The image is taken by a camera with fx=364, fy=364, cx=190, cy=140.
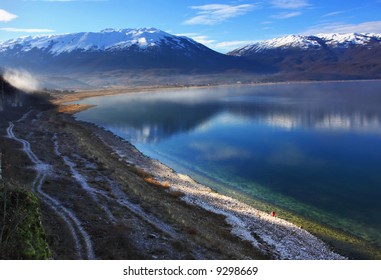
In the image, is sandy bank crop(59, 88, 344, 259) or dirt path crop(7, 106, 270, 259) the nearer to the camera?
dirt path crop(7, 106, 270, 259)

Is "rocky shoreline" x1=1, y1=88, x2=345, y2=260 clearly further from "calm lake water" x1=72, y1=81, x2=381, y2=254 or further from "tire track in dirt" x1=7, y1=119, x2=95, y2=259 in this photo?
"calm lake water" x1=72, y1=81, x2=381, y2=254

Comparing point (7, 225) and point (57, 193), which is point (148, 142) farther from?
point (7, 225)

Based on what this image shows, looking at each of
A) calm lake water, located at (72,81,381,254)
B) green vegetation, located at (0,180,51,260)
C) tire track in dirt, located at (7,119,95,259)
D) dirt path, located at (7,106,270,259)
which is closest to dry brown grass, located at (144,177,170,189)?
dirt path, located at (7,106,270,259)

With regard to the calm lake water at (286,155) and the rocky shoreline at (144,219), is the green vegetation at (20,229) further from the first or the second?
the calm lake water at (286,155)

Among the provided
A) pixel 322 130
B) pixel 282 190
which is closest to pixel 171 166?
pixel 282 190

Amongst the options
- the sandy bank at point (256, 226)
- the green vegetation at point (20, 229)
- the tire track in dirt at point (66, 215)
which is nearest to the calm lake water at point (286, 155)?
the sandy bank at point (256, 226)

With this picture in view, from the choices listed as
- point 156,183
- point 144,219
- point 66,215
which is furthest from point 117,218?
point 156,183
